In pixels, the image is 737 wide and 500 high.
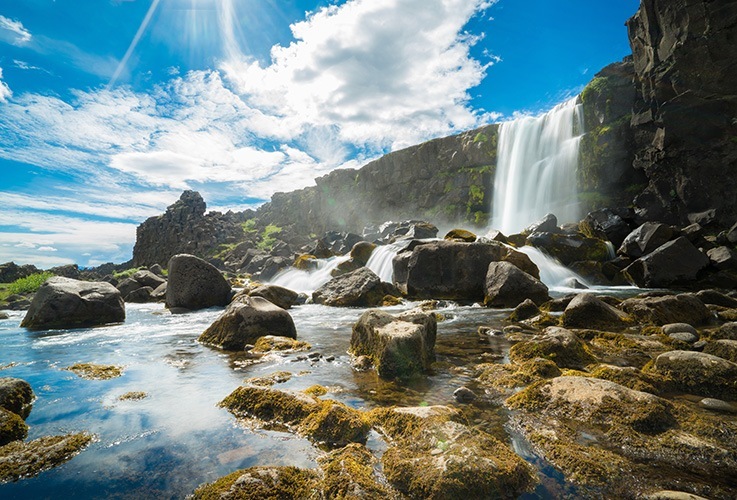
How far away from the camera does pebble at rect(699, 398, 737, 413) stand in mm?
6359

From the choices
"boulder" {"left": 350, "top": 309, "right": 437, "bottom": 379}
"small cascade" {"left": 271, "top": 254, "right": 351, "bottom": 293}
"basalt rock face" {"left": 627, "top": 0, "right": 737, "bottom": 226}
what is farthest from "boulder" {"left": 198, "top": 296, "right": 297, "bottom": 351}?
"basalt rock face" {"left": 627, "top": 0, "right": 737, "bottom": 226}

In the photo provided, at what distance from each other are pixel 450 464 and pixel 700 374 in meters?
6.46

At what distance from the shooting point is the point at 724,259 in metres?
25.0

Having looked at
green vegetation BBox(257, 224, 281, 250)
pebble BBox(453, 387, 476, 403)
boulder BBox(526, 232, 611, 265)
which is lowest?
pebble BBox(453, 387, 476, 403)

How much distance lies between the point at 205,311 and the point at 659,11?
58.8m

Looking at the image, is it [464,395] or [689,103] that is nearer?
[464,395]

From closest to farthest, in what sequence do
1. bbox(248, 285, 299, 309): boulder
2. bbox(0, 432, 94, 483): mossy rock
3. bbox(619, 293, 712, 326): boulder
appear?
bbox(0, 432, 94, 483): mossy rock → bbox(619, 293, 712, 326): boulder → bbox(248, 285, 299, 309): boulder

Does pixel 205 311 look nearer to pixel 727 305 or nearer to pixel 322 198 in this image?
pixel 727 305

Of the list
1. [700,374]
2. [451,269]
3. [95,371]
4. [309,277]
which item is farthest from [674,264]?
[95,371]

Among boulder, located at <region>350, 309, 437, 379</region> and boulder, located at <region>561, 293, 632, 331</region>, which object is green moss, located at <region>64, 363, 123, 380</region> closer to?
boulder, located at <region>350, 309, 437, 379</region>

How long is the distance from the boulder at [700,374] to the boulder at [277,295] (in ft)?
67.2

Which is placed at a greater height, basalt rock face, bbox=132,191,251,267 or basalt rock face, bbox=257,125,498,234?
basalt rock face, bbox=257,125,498,234

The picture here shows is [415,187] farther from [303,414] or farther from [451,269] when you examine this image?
[303,414]

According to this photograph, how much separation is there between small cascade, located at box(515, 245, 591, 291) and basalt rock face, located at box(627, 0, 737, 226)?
84.3ft
